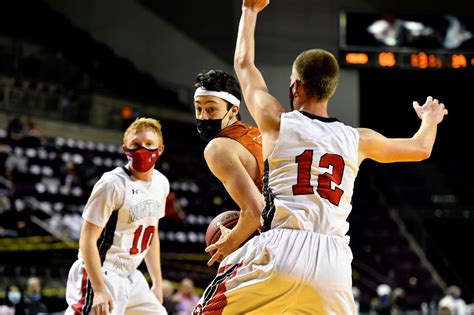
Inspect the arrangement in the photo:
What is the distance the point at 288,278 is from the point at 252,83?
0.92 meters

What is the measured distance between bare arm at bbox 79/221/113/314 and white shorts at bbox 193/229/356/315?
1.48 meters

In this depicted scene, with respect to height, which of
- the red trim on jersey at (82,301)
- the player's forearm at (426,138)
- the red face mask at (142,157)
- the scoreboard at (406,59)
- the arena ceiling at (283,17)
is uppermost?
the arena ceiling at (283,17)

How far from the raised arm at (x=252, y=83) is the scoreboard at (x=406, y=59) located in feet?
45.1

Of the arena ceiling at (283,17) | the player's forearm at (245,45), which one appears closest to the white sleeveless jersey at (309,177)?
the player's forearm at (245,45)

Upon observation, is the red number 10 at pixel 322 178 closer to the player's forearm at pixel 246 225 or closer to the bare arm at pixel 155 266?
the player's forearm at pixel 246 225

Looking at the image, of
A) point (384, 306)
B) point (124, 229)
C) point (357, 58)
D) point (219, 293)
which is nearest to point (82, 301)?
point (124, 229)

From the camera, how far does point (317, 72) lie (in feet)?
11.8

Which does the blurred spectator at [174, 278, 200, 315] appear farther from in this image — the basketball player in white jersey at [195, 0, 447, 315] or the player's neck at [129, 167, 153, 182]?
the basketball player in white jersey at [195, 0, 447, 315]

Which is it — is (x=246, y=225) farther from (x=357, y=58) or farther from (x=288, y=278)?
(x=357, y=58)

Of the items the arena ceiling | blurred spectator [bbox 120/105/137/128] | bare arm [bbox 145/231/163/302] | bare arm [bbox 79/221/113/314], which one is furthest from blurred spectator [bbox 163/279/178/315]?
the arena ceiling

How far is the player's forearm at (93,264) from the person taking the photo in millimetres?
4906

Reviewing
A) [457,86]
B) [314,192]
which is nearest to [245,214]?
[314,192]

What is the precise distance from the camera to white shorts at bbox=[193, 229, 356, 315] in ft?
11.2

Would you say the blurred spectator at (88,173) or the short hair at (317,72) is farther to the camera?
the blurred spectator at (88,173)
